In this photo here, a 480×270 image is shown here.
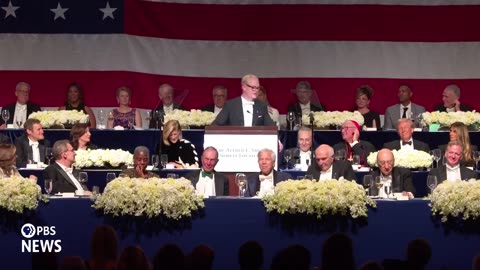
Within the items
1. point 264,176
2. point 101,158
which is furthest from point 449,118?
point 101,158

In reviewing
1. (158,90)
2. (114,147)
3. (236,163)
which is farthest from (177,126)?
(158,90)

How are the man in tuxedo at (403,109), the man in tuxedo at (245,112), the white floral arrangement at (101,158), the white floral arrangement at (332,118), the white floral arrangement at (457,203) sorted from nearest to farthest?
the white floral arrangement at (457,203)
the man in tuxedo at (245,112)
the white floral arrangement at (101,158)
the white floral arrangement at (332,118)
the man in tuxedo at (403,109)

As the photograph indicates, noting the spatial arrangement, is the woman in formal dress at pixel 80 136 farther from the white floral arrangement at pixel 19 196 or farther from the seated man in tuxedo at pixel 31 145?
the white floral arrangement at pixel 19 196

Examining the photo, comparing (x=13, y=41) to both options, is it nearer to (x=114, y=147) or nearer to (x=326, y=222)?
(x=114, y=147)

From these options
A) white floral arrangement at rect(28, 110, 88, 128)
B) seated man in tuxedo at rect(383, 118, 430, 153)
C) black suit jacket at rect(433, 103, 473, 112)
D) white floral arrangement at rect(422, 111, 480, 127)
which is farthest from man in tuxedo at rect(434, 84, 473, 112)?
white floral arrangement at rect(28, 110, 88, 128)

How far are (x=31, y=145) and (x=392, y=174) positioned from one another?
3825 mm

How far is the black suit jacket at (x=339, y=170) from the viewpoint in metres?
13.3

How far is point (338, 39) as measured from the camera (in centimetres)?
1819

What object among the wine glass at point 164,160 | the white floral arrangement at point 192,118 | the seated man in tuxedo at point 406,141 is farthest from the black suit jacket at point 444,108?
the wine glass at point 164,160

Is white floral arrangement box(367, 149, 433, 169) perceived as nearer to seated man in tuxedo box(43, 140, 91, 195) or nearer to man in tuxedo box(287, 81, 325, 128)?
man in tuxedo box(287, 81, 325, 128)

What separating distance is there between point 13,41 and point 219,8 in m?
2.55

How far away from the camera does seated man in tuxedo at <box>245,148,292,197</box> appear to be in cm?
1276

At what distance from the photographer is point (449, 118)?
1563 centimetres

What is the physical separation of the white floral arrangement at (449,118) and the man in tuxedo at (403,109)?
3.16 feet
